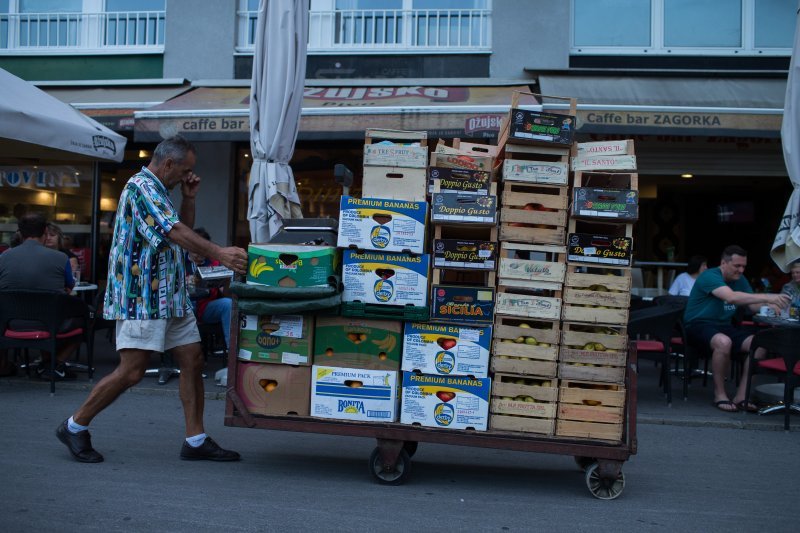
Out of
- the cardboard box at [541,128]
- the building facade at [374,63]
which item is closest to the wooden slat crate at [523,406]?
the cardboard box at [541,128]

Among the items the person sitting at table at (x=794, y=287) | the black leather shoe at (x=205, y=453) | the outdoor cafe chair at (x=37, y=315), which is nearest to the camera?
the black leather shoe at (x=205, y=453)

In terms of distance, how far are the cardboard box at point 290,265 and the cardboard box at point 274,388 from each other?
1.79 ft

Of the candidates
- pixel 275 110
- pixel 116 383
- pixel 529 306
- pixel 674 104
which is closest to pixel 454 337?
pixel 529 306

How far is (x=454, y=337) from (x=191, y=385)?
1.72 m

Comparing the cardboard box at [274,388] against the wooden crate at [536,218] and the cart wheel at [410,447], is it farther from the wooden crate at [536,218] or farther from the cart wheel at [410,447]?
the wooden crate at [536,218]

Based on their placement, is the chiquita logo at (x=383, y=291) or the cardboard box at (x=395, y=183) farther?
the cardboard box at (x=395, y=183)

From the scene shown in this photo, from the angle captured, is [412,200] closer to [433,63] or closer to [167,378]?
[167,378]

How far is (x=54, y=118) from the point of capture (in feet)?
25.5

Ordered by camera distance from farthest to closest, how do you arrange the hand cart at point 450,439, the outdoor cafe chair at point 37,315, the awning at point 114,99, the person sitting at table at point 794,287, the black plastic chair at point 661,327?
1. the awning at point 114,99
2. the black plastic chair at point 661,327
3. the person sitting at table at point 794,287
4. the outdoor cafe chair at point 37,315
5. the hand cart at point 450,439

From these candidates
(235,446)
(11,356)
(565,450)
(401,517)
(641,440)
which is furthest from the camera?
(11,356)

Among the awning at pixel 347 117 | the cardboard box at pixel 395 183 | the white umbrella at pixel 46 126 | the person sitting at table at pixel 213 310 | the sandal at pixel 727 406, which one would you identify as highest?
the awning at pixel 347 117

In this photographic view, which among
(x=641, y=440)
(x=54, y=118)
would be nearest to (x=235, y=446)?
(x=641, y=440)

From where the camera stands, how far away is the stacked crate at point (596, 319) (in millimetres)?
4633

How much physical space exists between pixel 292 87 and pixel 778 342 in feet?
16.1
